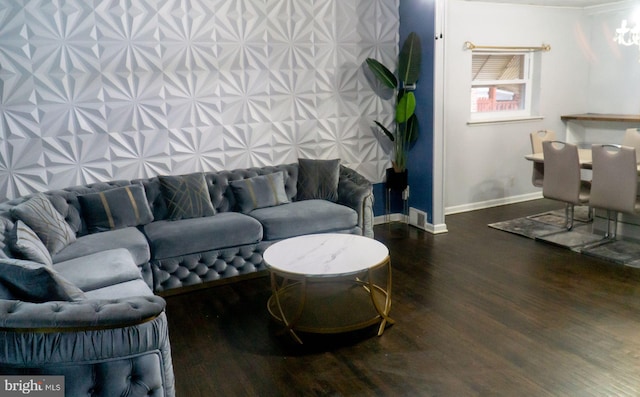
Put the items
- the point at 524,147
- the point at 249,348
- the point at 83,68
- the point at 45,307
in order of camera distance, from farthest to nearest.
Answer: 1. the point at 524,147
2. the point at 83,68
3. the point at 249,348
4. the point at 45,307

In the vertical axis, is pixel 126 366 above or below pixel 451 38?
below

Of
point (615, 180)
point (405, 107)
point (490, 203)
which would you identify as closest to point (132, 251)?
point (405, 107)

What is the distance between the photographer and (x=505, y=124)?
6.20 metres

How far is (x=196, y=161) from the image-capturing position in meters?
4.61

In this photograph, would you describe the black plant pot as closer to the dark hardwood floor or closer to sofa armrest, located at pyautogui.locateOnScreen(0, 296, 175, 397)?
the dark hardwood floor

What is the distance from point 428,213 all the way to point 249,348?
9.50 ft

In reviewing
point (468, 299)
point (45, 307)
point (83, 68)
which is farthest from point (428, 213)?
point (45, 307)

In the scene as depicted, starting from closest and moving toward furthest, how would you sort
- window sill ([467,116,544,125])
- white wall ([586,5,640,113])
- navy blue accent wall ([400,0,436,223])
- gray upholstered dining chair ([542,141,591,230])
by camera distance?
gray upholstered dining chair ([542,141,591,230]) < navy blue accent wall ([400,0,436,223]) < window sill ([467,116,544,125]) < white wall ([586,5,640,113])

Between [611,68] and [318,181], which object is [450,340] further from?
[611,68]

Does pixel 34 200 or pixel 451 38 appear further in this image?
pixel 451 38

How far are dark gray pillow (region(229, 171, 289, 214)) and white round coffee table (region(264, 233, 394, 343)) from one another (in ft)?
3.00

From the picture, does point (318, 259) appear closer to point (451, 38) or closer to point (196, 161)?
point (196, 161)

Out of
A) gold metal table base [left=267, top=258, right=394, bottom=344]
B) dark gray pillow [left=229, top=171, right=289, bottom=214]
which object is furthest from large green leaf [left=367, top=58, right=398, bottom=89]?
gold metal table base [left=267, top=258, right=394, bottom=344]

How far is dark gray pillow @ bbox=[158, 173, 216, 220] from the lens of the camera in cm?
412
